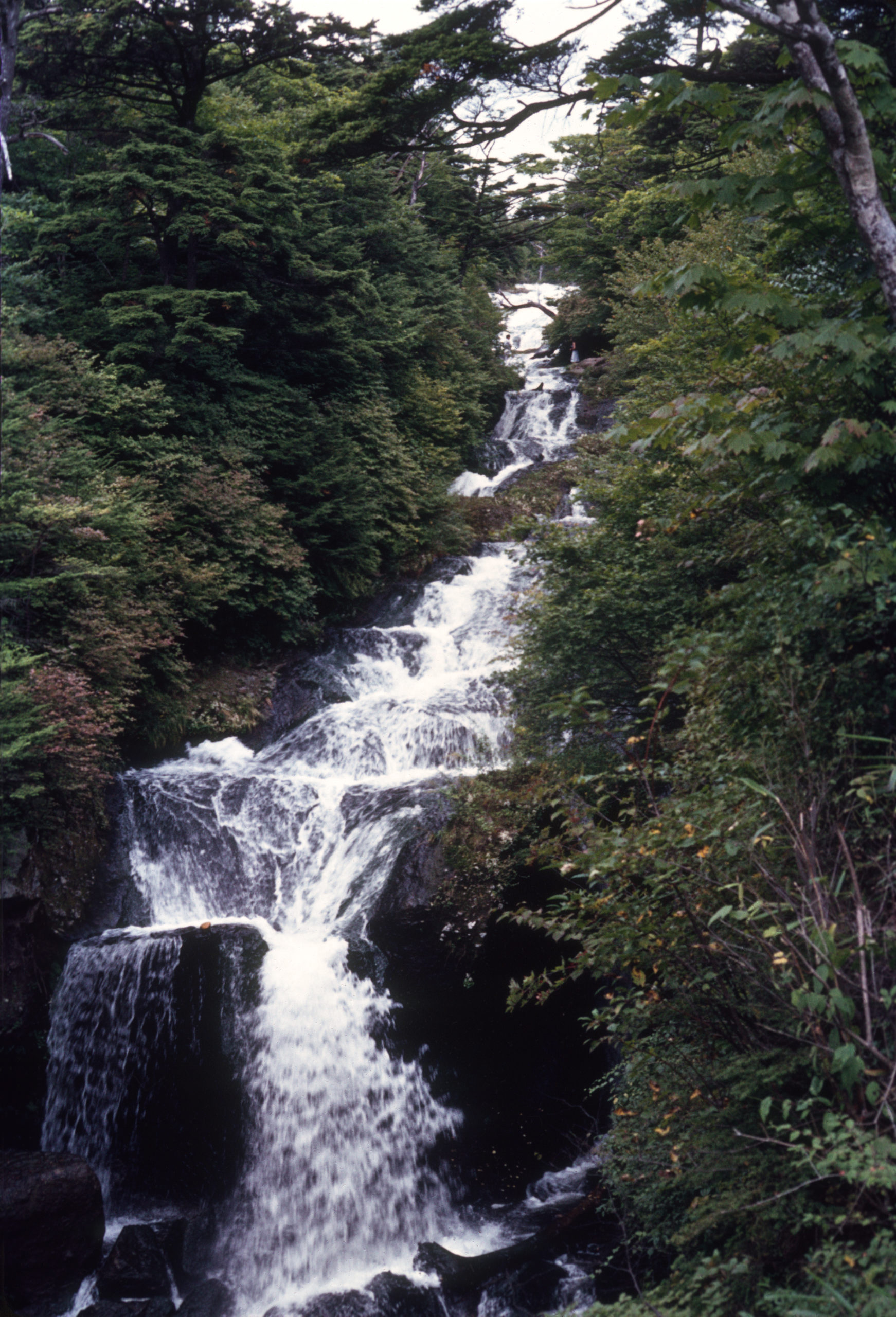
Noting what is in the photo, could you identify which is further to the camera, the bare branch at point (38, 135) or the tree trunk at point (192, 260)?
the tree trunk at point (192, 260)

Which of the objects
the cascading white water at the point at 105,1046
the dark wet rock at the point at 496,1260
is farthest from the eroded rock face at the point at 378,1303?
the cascading white water at the point at 105,1046

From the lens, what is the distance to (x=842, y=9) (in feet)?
18.9

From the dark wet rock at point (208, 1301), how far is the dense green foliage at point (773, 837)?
3274mm

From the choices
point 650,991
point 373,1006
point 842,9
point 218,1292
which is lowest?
point 218,1292

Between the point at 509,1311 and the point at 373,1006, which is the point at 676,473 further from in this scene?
the point at 509,1311

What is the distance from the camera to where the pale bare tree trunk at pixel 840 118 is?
12.3 ft

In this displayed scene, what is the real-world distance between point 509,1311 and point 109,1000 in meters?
4.29

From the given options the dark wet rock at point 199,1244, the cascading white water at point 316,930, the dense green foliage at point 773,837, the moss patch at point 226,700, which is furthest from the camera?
the moss patch at point 226,700

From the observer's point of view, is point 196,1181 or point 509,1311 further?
point 196,1181

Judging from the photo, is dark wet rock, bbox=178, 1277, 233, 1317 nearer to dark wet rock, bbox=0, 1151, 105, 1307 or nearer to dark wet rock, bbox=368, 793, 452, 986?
dark wet rock, bbox=0, 1151, 105, 1307

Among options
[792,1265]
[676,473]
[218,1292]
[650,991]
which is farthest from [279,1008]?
[676,473]

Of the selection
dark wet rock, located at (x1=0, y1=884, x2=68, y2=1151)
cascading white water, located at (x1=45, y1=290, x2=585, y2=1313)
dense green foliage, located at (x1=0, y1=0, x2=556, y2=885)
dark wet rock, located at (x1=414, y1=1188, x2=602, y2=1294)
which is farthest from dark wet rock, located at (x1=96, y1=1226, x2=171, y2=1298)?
dense green foliage, located at (x1=0, y1=0, x2=556, y2=885)

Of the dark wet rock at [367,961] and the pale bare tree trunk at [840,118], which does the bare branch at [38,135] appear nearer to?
the pale bare tree trunk at [840,118]

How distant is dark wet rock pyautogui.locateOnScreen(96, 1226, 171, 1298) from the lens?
6.38 metres
